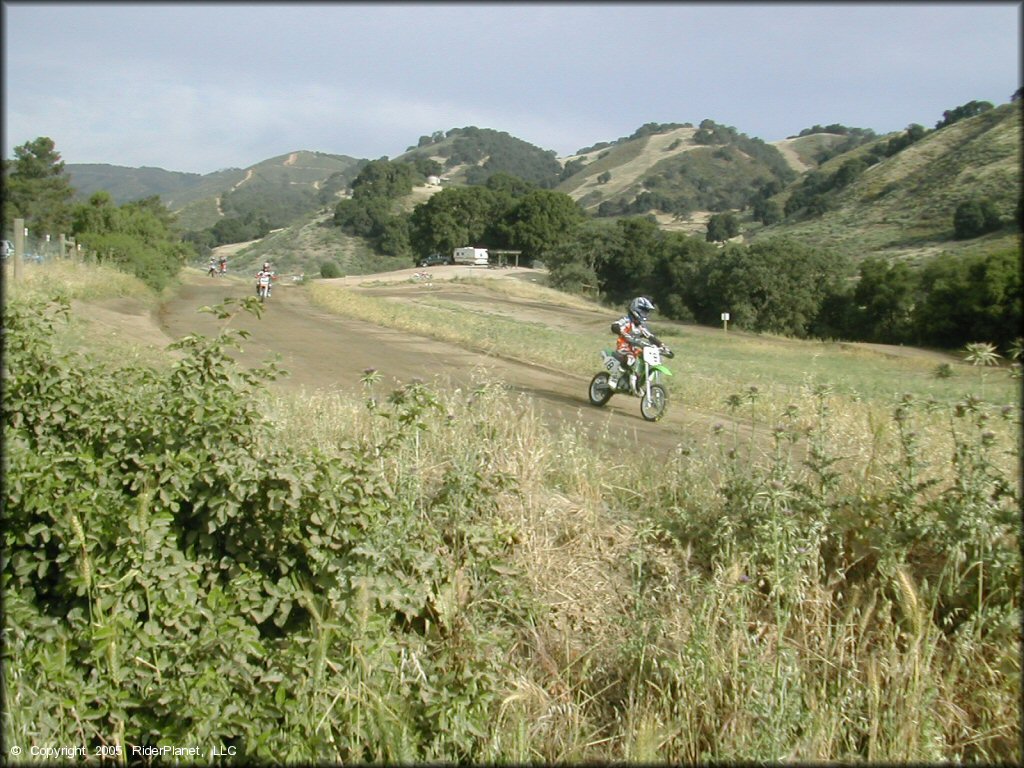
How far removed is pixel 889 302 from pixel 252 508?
40803 millimetres

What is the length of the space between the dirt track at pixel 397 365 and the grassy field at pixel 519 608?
1.32 m

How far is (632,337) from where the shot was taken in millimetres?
13523

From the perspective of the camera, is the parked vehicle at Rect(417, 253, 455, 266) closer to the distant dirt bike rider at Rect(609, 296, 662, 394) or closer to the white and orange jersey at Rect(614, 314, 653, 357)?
the distant dirt bike rider at Rect(609, 296, 662, 394)

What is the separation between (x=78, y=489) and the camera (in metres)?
5.65

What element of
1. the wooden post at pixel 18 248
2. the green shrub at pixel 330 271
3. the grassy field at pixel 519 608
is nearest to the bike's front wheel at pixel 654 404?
the grassy field at pixel 519 608

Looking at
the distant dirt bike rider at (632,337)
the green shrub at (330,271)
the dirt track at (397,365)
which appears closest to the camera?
the dirt track at (397,365)

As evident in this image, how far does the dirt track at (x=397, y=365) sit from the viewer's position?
1149cm

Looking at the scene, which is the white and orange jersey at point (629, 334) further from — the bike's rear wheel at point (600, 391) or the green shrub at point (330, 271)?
the green shrub at point (330, 271)

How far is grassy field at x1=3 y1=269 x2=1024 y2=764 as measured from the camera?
4.71 metres

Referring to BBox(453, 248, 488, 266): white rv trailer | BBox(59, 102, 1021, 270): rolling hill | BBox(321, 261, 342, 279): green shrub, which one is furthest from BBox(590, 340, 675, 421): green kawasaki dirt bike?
BBox(453, 248, 488, 266): white rv trailer

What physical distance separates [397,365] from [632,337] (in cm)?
562

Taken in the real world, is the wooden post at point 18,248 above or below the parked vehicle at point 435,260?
below

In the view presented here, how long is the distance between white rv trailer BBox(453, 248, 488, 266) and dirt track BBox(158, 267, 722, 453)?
117 ft

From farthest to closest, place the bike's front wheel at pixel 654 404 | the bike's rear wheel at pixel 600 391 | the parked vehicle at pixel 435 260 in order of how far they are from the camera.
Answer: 1. the parked vehicle at pixel 435 260
2. the bike's rear wheel at pixel 600 391
3. the bike's front wheel at pixel 654 404
